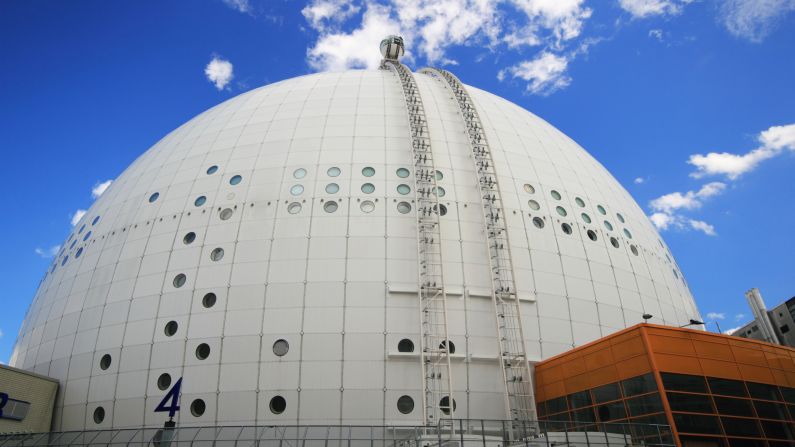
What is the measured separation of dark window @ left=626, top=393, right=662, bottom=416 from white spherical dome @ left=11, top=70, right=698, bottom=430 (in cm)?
456

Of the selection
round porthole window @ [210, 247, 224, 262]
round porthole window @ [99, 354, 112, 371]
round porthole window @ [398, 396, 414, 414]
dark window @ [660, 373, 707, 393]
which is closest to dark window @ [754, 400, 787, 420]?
dark window @ [660, 373, 707, 393]

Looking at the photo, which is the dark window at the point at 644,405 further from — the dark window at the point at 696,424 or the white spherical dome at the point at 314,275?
the white spherical dome at the point at 314,275

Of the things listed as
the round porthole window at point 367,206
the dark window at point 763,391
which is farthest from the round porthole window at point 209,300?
the dark window at point 763,391

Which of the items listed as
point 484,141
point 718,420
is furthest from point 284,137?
point 718,420

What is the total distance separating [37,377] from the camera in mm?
22562

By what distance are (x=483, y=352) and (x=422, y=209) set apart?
6724mm

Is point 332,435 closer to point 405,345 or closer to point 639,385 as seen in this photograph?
point 405,345

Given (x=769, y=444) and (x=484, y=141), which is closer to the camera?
(x=769, y=444)

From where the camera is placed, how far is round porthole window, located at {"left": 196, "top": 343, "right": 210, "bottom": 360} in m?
20.8

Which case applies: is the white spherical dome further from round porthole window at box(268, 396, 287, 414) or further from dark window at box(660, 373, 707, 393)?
dark window at box(660, 373, 707, 393)

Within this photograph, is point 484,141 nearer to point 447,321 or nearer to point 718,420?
point 447,321

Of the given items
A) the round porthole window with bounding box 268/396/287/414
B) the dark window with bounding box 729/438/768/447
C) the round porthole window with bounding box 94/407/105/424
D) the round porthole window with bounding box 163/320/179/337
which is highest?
the round porthole window with bounding box 163/320/179/337

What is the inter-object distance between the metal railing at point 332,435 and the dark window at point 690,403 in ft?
4.92

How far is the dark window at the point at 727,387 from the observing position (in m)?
18.0
